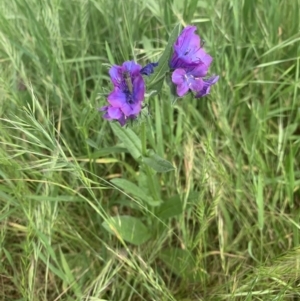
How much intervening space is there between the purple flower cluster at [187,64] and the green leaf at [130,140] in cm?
23

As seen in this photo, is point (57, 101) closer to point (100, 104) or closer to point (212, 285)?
point (100, 104)

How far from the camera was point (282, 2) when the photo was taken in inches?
58.5

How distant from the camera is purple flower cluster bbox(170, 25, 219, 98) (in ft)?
3.30

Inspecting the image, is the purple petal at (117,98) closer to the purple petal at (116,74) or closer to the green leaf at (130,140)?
the purple petal at (116,74)

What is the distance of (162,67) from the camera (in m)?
1.06

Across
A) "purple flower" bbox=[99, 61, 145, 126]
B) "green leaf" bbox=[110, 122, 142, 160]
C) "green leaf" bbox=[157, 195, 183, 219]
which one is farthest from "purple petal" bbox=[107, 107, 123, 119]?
"green leaf" bbox=[157, 195, 183, 219]

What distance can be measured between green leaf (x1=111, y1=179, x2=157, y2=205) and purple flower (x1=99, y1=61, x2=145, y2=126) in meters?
0.27

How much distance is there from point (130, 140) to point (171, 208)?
0.68 ft

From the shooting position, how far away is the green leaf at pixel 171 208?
4.24ft

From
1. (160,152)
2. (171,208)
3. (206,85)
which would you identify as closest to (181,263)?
(171,208)

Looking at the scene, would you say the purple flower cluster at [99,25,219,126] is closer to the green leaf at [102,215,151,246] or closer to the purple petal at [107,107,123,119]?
the purple petal at [107,107,123,119]

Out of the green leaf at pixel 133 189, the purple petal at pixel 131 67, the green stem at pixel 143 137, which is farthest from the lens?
the green leaf at pixel 133 189

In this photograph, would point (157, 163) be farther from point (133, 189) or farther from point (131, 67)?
point (131, 67)

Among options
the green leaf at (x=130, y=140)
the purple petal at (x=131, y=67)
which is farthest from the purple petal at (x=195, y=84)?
the green leaf at (x=130, y=140)
